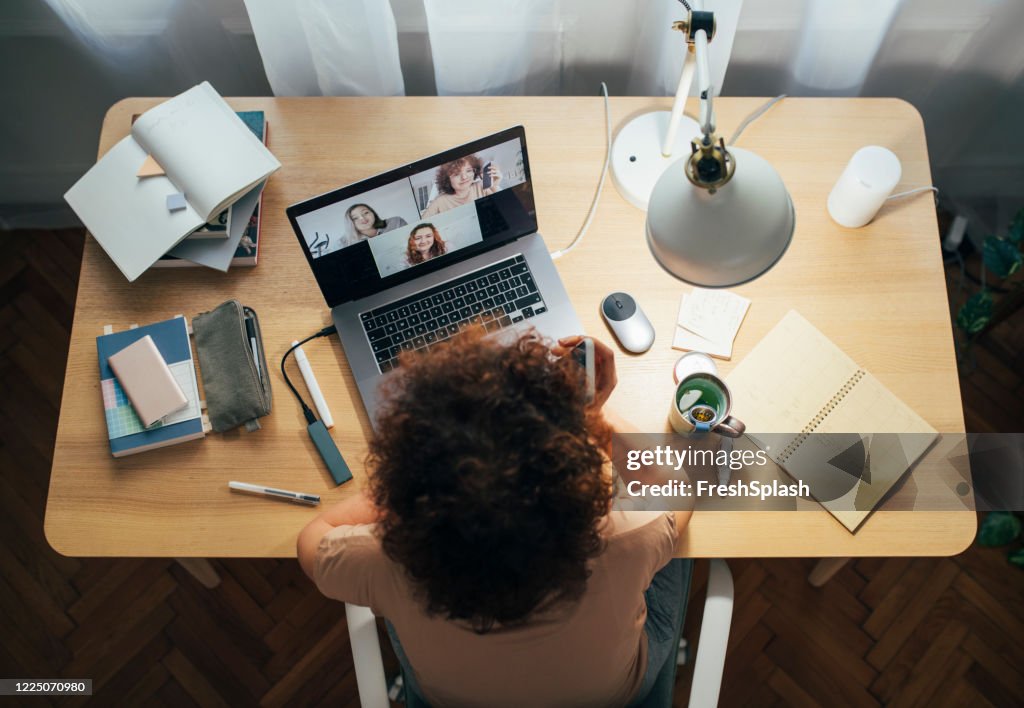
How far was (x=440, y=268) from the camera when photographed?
1301 millimetres

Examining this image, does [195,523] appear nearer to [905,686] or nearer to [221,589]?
[221,589]

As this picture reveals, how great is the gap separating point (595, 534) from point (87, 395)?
0.86m

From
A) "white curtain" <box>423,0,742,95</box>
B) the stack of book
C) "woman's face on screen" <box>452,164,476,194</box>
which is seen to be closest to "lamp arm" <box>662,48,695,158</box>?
"white curtain" <box>423,0,742,95</box>

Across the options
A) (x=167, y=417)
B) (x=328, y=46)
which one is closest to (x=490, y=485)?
(x=167, y=417)

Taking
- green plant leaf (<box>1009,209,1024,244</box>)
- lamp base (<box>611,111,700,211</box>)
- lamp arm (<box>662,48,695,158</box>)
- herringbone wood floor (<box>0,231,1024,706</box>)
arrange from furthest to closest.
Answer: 1. herringbone wood floor (<box>0,231,1024,706</box>)
2. green plant leaf (<box>1009,209,1024,244</box>)
3. lamp base (<box>611,111,700,211</box>)
4. lamp arm (<box>662,48,695,158</box>)

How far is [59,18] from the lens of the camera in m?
1.57

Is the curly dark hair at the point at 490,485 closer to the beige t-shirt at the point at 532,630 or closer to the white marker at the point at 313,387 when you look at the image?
the beige t-shirt at the point at 532,630

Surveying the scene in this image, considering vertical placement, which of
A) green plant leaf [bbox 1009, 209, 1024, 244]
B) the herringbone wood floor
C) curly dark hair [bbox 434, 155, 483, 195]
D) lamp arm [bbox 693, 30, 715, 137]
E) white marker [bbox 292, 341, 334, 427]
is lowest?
the herringbone wood floor

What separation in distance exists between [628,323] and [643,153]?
0.99 ft

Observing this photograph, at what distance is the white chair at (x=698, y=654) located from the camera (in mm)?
1127

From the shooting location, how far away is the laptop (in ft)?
3.85

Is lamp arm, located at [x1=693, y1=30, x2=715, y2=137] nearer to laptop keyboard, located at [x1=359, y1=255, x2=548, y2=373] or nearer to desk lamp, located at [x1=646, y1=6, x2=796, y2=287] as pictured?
desk lamp, located at [x1=646, y1=6, x2=796, y2=287]
